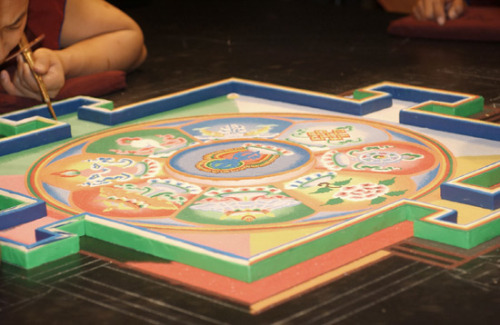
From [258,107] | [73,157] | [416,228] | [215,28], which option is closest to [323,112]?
[258,107]

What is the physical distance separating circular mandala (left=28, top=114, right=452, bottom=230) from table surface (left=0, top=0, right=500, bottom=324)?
257mm

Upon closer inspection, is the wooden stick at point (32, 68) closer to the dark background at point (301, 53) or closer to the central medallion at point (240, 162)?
the dark background at point (301, 53)

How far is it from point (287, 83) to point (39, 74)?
98 centimetres

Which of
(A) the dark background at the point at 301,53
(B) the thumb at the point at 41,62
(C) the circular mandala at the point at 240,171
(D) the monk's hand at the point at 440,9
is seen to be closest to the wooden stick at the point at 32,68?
(B) the thumb at the point at 41,62

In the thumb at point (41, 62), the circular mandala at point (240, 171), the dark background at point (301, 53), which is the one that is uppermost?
the thumb at point (41, 62)

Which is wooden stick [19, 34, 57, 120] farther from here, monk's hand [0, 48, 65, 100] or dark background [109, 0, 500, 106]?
dark background [109, 0, 500, 106]

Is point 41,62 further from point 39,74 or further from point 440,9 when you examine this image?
point 440,9

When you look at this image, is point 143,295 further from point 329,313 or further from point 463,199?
point 463,199

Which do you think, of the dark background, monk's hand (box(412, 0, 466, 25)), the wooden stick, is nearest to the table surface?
the dark background

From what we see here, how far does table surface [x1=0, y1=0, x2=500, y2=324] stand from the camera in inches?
69.7

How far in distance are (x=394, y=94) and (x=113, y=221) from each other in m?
1.55

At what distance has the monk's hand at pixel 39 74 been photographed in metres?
3.27

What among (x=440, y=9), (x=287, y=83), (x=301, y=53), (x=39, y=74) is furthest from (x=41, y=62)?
(x=440, y=9)

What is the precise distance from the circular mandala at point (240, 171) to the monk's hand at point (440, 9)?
147 centimetres
